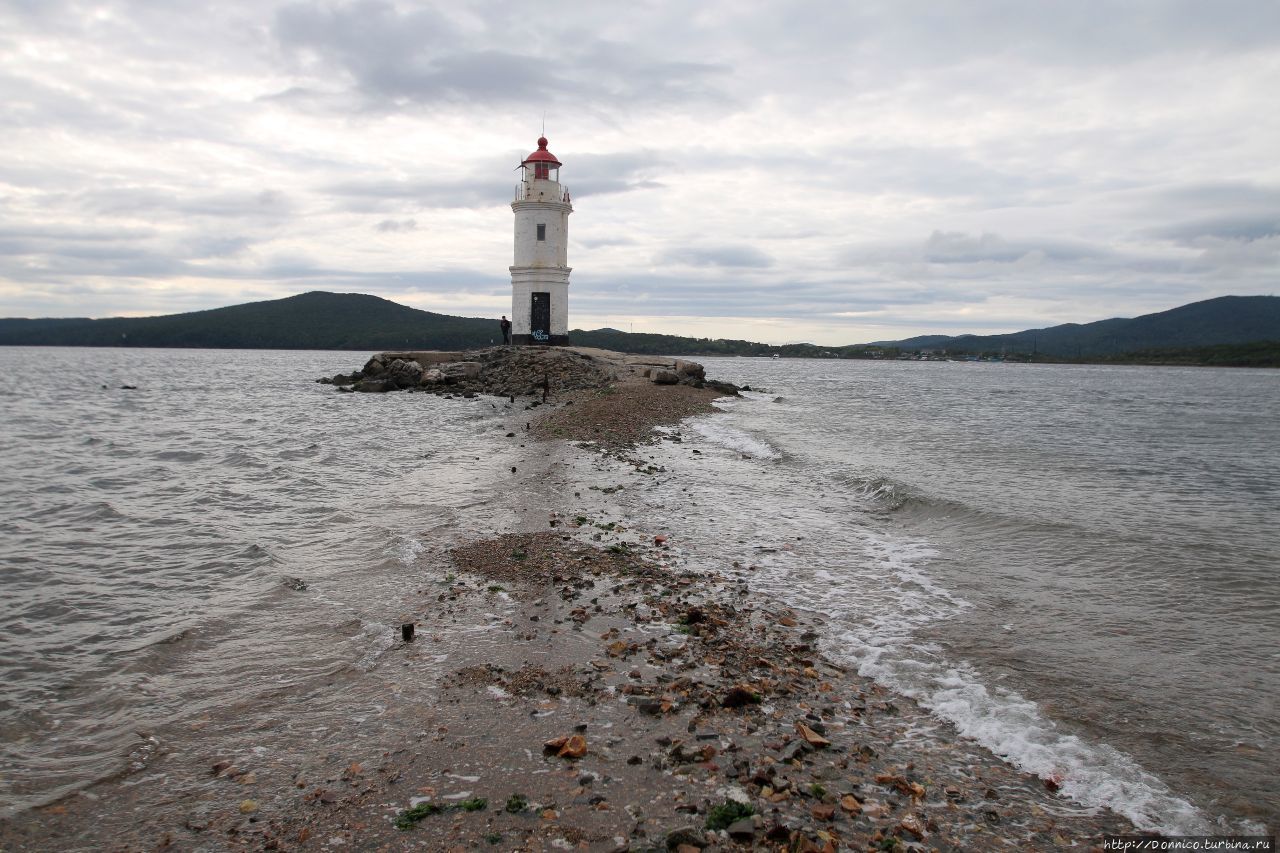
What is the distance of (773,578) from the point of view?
28.3ft

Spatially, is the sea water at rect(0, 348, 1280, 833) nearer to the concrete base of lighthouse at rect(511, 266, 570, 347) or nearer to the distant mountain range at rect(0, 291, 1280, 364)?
the concrete base of lighthouse at rect(511, 266, 570, 347)

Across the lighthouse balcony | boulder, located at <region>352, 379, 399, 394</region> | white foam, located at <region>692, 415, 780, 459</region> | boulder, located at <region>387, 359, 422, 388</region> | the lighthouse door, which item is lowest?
white foam, located at <region>692, 415, 780, 459</region>

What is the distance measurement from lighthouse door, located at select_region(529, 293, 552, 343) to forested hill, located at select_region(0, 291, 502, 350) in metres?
92.6

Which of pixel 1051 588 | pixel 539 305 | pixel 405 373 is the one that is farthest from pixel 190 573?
pixel 405 373

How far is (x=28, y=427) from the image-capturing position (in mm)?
25078

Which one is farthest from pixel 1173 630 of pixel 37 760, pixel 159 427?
pixel 159 427

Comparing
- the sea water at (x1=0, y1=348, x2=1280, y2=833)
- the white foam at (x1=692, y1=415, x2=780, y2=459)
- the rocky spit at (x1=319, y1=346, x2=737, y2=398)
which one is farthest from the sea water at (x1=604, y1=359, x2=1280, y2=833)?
the rocky spit at (x1=319, y1=346, x2=737, y2=398)

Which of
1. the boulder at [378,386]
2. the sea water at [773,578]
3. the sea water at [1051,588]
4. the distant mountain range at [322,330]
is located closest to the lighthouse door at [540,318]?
the boulder at [378,386]

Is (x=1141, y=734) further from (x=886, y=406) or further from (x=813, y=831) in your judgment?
(x=886, y=406)

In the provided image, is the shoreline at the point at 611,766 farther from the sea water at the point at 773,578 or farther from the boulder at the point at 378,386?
the boulder at the point at 378,386

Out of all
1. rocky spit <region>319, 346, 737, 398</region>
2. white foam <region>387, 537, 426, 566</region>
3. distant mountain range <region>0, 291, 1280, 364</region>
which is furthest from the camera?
distant mountain range <region>0, 291, 1280, 364</region>

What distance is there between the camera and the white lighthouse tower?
4253 centimetres

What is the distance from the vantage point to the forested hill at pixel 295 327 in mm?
147375

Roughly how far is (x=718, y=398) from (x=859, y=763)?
33.9 metres
